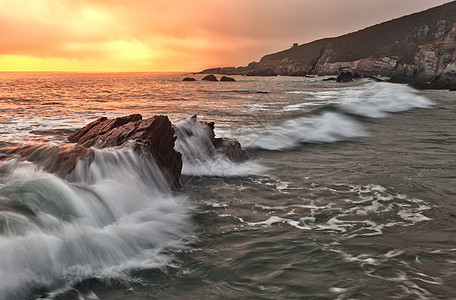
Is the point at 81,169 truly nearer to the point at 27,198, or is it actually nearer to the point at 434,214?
the point at 27,198

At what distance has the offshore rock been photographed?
26.5 feet

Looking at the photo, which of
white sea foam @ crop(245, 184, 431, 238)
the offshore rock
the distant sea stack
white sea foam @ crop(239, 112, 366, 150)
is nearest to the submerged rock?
the offshore rock

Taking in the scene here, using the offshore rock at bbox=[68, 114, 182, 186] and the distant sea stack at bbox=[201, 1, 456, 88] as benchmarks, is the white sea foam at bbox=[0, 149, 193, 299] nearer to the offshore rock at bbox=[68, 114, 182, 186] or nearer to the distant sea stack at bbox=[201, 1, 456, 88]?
the offshore rock at bbox=[68, 114, 182, 186]

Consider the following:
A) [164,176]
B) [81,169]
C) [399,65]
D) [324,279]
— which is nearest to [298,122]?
[164,176]

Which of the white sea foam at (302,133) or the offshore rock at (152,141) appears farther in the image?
the white sea foam at (302,133)

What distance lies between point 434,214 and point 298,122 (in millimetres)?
13842

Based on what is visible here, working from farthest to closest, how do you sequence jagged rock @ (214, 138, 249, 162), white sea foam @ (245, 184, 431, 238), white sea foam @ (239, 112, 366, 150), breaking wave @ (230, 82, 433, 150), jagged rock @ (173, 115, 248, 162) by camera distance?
breaking wave @ (230, 82, 433, 150) → white sea foam @ (239, 112, 366, 150) → jagged rock @ (214, 138, 249, 162) → jagged rock @ (173, 115, 248, 162) → white sea foam @ (245, 184, 431, 238)

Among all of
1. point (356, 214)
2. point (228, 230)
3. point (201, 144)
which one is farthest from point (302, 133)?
point (228, 230)

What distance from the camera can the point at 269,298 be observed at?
3.96m

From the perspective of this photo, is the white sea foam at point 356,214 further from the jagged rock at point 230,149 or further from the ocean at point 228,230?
the jagged rock at point 230,149

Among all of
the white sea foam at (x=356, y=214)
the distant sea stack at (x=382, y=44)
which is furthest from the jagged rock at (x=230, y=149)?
the distant sea stack at (x=382, y=44)

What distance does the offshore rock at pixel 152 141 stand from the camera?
8070 millimetres

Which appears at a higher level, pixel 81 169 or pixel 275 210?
pixel 81 169

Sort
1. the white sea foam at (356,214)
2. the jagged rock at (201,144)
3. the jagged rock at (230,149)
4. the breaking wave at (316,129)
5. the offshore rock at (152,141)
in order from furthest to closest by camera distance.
Answer: the breaking wave at (316,129) → the jagged rock at (230,149) → the jagged rock at (201,144) → the offshore rock at (152,141) → the white sea foam at (356,214)
